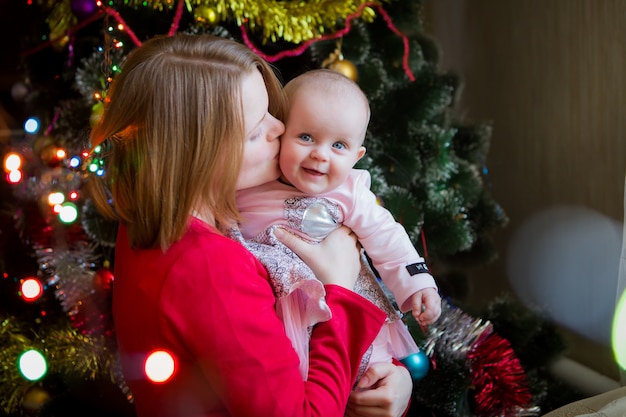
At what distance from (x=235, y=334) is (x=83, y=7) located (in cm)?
100

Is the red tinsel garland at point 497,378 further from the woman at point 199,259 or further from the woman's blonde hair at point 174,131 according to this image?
the woman's blonde hair at point 174,131

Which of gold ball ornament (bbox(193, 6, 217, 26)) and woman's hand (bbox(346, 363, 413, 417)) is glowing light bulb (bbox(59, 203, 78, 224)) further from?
woman's hand (bbox(346, 363, 413, 417))

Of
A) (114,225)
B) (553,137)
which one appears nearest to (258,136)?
(114,225)

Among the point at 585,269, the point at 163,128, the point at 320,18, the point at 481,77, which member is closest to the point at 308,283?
the point at 163,128

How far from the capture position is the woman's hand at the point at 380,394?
3.39ft

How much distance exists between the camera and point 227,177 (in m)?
0.92

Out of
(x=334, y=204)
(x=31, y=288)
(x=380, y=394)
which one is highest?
(x=334, y=204)

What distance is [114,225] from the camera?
1510mm

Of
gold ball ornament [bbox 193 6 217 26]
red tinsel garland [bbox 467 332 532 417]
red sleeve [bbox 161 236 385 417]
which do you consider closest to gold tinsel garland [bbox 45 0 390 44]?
gold ball ornament [bbox 193 6 217 26]

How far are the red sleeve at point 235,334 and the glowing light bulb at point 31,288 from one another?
93 cm

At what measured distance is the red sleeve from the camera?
0.82m

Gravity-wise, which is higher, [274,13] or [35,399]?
[274,13]

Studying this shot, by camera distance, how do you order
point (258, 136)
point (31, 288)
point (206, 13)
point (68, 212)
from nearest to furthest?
point (258, 136)
point (206, 13)
point (68, 212)
point (31, 288)

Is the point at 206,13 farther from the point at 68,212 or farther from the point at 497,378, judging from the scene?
the point at 497,378
